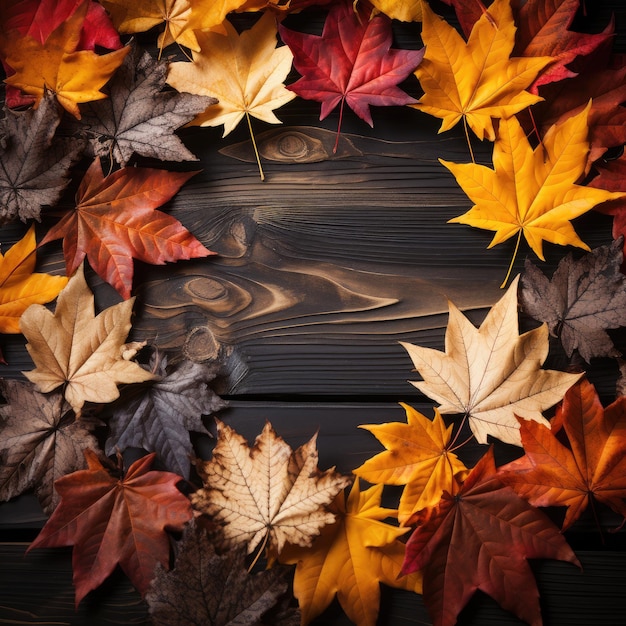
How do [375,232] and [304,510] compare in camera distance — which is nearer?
[304,510]

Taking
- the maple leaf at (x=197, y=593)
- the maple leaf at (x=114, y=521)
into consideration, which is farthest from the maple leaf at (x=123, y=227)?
the maple leaf at (x=197, y=593)

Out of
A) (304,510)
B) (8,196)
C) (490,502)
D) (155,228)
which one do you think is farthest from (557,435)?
(8,196)

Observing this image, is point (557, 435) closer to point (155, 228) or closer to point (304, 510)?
point (304, 510)

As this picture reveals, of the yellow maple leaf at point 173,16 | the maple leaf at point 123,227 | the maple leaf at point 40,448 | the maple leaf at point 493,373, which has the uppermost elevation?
the yellow maple leaf at point 173,16

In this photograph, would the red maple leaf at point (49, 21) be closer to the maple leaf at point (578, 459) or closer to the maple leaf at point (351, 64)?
the maple leaf at point (351, 64)

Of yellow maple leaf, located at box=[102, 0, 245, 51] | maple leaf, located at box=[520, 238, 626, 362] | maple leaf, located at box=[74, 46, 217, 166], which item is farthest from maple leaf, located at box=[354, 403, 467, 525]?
yellow maple leaf, located at box=[102, 0, 245, 51]

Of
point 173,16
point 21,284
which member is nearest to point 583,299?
point 173,16
